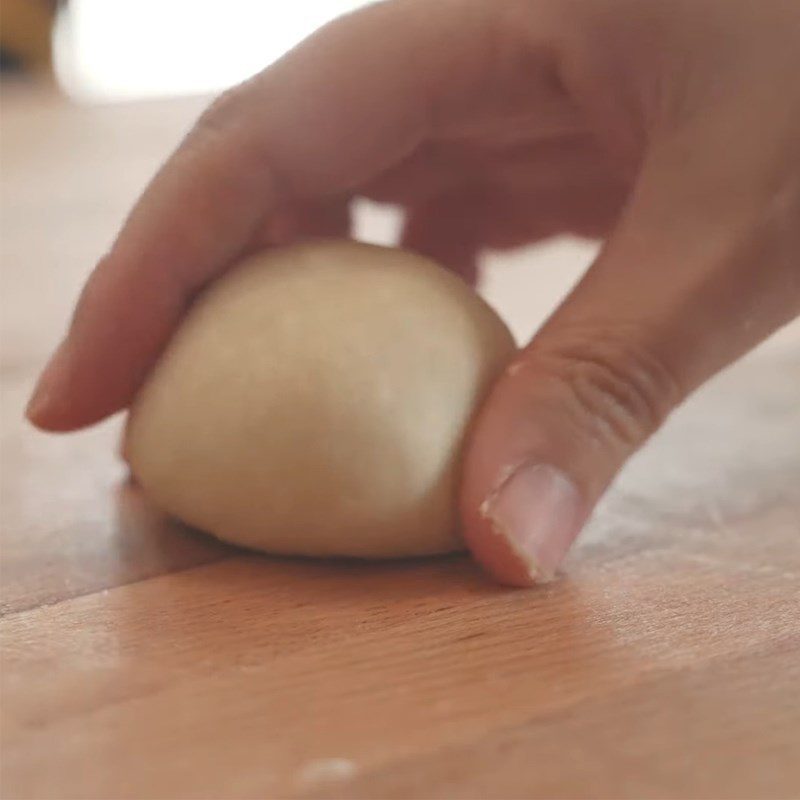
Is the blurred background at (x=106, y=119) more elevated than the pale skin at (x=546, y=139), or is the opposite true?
the pale skin at (x=546, y=139)

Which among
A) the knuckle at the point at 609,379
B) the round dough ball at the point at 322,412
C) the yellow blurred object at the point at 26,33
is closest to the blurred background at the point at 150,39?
the yellow blurred object at the point at 26,33

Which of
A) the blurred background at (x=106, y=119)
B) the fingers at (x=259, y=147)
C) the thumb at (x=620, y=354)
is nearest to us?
the thumb at (x=620, y=354)

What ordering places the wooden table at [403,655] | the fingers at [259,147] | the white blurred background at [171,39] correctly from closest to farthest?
the wooden table at [403,655] < the fingers at [259,147] < the white blurred background at [171,39]

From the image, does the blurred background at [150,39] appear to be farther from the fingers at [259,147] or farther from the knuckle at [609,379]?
the knuckle at [609,379]

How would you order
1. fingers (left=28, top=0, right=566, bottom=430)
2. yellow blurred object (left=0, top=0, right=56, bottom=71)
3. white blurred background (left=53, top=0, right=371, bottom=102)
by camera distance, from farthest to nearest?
white blurred background (left=53, top=0, right=371, bottom=102) → yellow blurred object (left=0, top=0, right=56, bottom=71) → fingers (left=28, top=0, right=566, bottom=430)

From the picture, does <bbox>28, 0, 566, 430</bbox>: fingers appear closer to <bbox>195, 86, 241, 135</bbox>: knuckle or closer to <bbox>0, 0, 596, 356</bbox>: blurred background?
<bbox>195, 86, 241, 135</bbox>: knuckle

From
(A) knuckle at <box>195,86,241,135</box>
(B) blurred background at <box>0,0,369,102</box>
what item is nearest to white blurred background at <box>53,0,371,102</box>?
(B) blurred background at <box>0,0,369,102</box>

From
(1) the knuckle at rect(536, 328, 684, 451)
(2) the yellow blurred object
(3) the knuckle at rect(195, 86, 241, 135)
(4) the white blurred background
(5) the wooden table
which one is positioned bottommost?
(4) the white blurred background

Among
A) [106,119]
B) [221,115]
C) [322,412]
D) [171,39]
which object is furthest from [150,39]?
[322,412]
